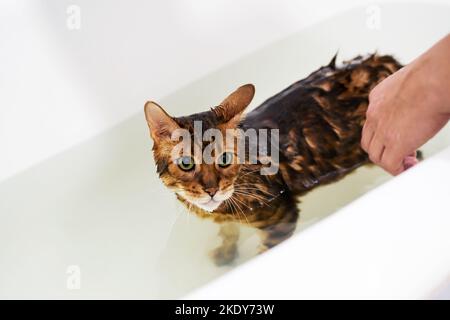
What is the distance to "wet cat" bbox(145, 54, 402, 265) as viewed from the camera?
1135 millimetres

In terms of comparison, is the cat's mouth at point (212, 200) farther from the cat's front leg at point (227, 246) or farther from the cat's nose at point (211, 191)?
the cat's front leg at point (227, 246)

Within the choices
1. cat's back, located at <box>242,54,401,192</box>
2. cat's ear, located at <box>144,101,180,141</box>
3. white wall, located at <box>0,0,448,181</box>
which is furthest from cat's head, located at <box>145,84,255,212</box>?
white wall, located at <box>0,0,448,181</box>

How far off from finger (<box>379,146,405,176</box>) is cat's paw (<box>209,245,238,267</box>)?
0.56m

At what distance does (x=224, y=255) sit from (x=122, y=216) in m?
0.40

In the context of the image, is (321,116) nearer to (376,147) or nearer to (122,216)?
(376,147)

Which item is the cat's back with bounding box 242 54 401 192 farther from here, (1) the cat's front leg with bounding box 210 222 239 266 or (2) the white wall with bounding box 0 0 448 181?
(2) the white wall with bounding box 0 0 448 181

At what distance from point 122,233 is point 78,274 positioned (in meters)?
0.19

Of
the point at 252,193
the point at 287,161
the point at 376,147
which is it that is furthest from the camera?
the point at 287,161

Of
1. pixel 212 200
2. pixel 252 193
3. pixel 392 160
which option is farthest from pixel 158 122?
pixel 392 160

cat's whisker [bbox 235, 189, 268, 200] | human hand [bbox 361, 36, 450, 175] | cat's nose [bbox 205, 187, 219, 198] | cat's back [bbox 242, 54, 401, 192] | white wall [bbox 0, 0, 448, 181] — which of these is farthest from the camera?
white wall [bbox 0, 0, 448, 181]

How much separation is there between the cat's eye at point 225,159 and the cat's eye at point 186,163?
0.06 m

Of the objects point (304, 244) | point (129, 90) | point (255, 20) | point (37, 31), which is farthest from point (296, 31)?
point (304, 244)

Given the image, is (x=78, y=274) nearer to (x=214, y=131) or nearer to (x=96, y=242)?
(x=96, y=242)

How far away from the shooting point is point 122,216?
64.3 inches
